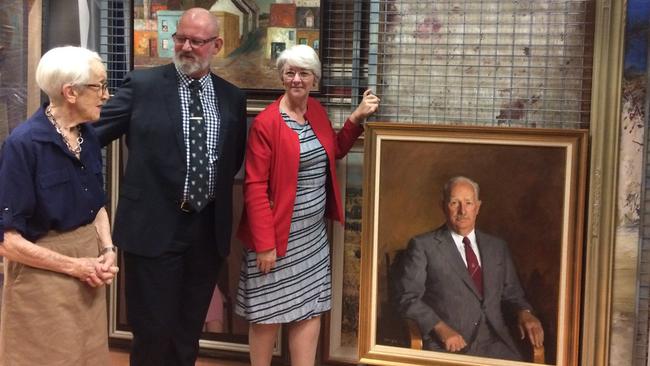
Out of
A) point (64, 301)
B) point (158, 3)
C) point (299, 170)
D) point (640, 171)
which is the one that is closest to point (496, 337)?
point (640, 171)

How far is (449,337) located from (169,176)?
1.17 metres

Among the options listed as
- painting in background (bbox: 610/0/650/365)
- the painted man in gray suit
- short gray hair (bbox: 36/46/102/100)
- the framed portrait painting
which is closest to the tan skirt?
short gray hair (bbox: 36/46/102/100)

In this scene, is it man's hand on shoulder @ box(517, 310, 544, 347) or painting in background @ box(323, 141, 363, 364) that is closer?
man's hand on shoulder @ box(517, 310, 544, 347)

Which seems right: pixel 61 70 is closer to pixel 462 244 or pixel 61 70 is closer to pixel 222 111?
pixel 222 111

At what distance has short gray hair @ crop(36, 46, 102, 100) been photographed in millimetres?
1935

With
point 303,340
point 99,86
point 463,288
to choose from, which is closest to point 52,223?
point 99,86

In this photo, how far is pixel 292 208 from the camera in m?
2.59

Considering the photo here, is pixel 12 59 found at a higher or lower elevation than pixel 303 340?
higher

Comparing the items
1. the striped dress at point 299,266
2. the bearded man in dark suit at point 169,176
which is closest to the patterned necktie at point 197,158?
the bearded man in dark suit at point 169,176

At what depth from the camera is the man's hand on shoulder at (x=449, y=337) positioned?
2.59 m

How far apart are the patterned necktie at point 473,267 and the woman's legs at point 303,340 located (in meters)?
0.62

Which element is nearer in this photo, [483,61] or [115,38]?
[483,61]

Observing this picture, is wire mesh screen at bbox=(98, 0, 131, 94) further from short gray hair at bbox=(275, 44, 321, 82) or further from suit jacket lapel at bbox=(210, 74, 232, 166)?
short gray hair at bbox=(275, 44, 321, 82)

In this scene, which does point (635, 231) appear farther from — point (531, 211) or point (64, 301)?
point (64, 301)
